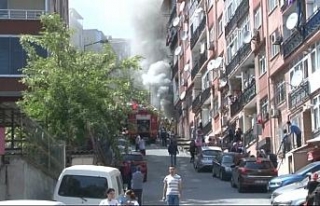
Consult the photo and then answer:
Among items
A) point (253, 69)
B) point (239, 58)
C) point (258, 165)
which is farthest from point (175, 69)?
point (258, 165)

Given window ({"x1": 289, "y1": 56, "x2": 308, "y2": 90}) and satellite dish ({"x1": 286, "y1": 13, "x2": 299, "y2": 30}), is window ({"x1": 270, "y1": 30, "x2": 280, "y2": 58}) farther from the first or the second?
satellite dish ({"x1": 286, "y1": 13, "x2": 299, "y2": 30})

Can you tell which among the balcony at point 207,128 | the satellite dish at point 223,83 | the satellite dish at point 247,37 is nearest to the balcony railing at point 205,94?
the balcony at point 207,128

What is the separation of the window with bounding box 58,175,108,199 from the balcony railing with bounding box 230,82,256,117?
31.4 meters

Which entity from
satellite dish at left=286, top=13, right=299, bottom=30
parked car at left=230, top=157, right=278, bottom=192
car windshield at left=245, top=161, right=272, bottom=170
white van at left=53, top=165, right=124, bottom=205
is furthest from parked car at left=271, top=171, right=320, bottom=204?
satellite dish at left=286, top=13, right=299, bottom=30

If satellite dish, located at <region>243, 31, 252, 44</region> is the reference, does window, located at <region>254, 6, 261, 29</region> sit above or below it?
above

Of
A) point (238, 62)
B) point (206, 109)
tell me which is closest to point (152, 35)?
point (206, 109)

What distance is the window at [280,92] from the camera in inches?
1662

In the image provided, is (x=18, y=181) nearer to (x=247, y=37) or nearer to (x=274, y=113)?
(x=274, y=113)

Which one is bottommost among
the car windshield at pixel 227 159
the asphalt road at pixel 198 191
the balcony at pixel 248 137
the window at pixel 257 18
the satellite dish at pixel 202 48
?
the asphalt road at pixel 198 191

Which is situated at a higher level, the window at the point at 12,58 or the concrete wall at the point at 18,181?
the window at the point at 12,58

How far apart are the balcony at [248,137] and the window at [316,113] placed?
11.8m

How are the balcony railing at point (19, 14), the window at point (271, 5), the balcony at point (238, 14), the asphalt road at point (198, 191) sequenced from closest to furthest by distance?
the asphalt road at point (198, 191) < the balcony railing at point (19, 14) < the window at point (271, 5) < the balcony at point (238, 14)

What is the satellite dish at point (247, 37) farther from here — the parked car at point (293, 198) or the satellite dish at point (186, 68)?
the satellite dish at point (186, 68)

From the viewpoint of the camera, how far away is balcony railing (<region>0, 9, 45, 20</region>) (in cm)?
4100
